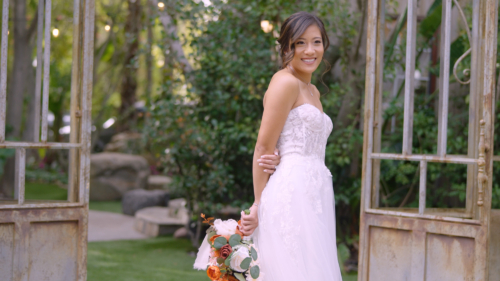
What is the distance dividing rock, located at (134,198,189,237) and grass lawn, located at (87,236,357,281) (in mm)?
193

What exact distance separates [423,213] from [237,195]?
326 cm

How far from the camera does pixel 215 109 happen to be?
580 cm

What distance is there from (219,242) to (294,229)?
34cm

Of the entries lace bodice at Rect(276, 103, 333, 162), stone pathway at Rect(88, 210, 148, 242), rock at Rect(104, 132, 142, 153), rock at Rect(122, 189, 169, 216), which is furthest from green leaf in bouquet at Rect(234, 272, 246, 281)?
rock at Rect(104, 132, 142, 153)

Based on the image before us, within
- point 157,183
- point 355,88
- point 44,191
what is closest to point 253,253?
point 355,88

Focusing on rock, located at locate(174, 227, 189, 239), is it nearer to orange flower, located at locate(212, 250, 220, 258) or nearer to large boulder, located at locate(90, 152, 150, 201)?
large boulder, located at locate(90, 152, 150, 201)

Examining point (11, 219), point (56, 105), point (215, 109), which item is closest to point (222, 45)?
point (215, 109)

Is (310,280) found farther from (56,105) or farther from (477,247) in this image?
(56,105)

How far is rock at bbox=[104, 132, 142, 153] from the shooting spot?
13.0 meters

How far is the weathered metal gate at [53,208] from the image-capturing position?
304 centimetres

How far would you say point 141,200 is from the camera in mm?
8719

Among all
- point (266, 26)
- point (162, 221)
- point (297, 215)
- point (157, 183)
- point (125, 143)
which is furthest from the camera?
point (125, 143)

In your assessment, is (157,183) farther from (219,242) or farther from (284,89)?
(284,89)

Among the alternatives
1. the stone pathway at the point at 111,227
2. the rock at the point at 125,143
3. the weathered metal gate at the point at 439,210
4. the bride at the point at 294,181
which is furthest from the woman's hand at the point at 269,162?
the rock at the point at 125,143
